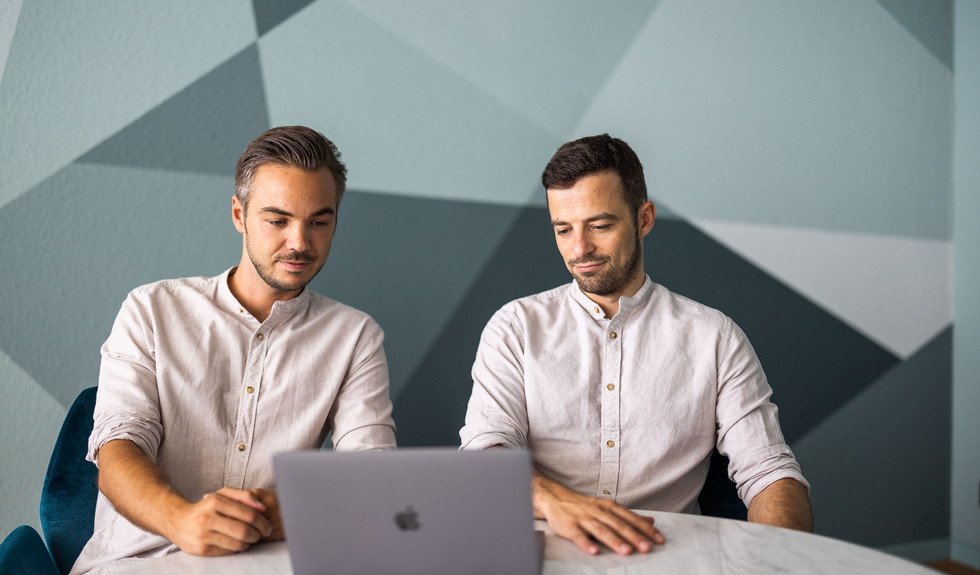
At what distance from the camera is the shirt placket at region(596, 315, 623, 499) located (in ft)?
6.26

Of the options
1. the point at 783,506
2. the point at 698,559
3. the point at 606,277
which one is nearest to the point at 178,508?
the point at 698,559

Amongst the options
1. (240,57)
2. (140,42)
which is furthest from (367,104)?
(140,42)

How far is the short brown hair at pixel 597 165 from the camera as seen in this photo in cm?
199

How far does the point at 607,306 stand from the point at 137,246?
1426 millimetres

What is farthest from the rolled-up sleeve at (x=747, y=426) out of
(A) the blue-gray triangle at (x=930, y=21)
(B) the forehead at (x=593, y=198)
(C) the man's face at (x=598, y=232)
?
(A) the blue-gray triangle at (x=930, y=21)

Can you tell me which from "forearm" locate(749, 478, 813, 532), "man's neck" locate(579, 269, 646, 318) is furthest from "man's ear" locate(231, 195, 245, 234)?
"forearm" locate(749, 478, 813, 532)

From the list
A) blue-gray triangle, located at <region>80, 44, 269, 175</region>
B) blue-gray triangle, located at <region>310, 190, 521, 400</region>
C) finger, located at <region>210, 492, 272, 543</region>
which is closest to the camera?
finger, located at <region>210, 492, 272, 543</region>

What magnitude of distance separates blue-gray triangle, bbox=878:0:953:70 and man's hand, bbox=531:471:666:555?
2.63 m

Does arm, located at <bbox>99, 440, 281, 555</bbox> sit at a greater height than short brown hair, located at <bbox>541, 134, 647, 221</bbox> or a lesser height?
lesser

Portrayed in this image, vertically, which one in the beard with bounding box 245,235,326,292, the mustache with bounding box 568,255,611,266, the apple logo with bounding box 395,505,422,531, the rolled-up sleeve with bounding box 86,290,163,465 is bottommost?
the apple logo with bounding box 395,505,422,531

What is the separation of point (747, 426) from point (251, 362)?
123 centimetres

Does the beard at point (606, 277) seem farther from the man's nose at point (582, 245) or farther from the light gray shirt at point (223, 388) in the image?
→ the light gray shirt at point (223, 388)

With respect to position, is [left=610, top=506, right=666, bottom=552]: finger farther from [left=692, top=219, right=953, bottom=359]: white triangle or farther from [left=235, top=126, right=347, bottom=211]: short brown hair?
[left=692, top=219, right=953, bottom=359]: white triangle

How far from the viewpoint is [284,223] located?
74.6 inches
